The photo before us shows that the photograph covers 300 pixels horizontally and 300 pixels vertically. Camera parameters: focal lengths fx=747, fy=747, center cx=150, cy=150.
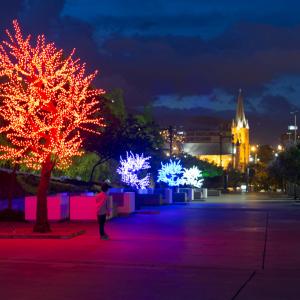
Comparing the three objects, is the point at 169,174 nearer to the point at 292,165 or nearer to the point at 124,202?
the point at 292,165

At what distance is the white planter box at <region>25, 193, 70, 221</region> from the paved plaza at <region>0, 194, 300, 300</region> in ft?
16.2

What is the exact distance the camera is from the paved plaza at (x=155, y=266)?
12.5 metres

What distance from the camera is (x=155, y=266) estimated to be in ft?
52.2

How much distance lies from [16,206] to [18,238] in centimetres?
1317

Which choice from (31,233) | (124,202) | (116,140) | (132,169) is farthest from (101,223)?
(132,169)

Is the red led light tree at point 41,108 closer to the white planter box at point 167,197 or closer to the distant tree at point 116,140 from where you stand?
the distant tree at point 116,140

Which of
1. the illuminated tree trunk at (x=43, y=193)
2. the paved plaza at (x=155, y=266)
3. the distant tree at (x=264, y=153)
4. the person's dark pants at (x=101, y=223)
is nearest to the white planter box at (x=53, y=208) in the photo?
the paved plaza at (x=155, y=266)

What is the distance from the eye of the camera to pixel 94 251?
61.3ft

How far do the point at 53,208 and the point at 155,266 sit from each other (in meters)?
14.7

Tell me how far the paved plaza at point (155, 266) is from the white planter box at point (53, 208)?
4.94m

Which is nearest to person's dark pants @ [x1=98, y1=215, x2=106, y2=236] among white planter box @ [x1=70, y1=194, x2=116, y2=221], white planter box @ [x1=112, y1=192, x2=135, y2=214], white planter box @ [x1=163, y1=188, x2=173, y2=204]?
white planter box @ [x1=70, y1=194, x2=116, y2=221]

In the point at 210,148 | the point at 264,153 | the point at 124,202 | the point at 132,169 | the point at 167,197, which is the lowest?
the point at 124,202

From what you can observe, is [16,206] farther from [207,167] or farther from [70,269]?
[207,167]

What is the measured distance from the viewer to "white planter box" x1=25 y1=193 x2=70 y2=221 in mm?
29688
